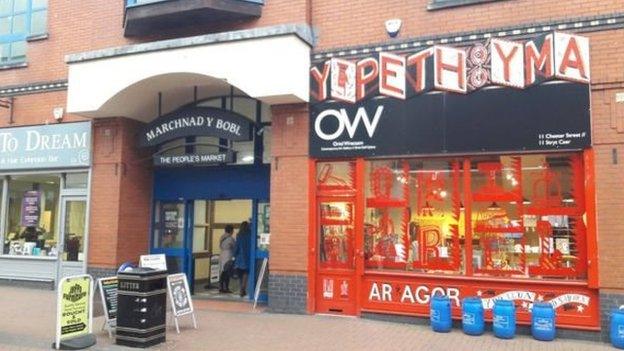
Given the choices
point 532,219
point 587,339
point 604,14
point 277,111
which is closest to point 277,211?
point 277,111

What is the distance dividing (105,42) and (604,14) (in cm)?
990

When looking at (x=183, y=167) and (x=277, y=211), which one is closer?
(x=277, y=211)

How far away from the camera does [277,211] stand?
10.7 metres

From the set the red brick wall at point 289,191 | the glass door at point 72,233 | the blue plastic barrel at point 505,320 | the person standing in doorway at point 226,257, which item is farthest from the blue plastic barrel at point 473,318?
the glass door at point 72,233

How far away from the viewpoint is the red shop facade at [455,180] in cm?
895

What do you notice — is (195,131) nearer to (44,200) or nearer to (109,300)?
(109,300)

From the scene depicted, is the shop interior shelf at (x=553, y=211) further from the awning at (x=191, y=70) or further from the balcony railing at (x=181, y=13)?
the balcony railing at (x=181, y=13)

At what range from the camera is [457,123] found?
9602 millimetres

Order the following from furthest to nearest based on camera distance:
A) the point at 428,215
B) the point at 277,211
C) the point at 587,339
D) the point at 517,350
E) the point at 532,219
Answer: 1. the point at 277,211
2. the point at 428,215
3. the point at 532,219
4. the point at 587,339
5. the point at 517,350

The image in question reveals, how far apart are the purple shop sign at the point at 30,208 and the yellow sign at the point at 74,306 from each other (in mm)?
6551

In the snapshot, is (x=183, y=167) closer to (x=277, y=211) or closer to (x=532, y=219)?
(x=277, y=211)

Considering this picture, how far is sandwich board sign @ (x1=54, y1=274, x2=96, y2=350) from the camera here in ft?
25.8

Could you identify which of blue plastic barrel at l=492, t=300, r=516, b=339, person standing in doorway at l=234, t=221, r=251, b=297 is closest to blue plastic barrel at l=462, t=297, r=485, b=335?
blue plastic barrel at l=492, t=300, r=516, b=339

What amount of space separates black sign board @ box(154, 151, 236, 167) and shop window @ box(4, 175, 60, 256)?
344 cm
